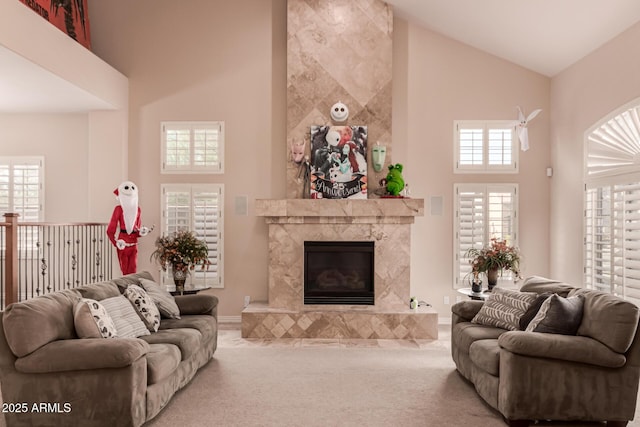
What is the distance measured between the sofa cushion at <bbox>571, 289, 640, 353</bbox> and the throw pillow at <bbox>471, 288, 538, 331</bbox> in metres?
0.65

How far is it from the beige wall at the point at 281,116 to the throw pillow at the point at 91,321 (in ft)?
12.1

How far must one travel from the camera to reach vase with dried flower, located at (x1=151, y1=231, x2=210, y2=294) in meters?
6.64

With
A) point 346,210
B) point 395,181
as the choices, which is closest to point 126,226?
point 346,210

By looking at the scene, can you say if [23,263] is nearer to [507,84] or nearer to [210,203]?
[210,203]

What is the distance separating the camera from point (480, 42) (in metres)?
7.23

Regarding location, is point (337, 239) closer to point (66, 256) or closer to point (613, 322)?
point (613, 322)

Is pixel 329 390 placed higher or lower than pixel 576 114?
lower

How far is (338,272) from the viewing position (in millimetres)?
6938

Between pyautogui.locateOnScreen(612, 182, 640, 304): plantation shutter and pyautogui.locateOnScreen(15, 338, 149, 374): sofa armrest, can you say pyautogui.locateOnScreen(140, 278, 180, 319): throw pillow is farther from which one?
pyautogui.locateOnScreen(612, 182, 640, 304): plantation shutter

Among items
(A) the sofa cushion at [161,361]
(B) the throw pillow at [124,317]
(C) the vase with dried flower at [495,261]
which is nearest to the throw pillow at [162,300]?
(B) the throw pillow at [124,317]

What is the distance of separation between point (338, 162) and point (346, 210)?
2.27 ft

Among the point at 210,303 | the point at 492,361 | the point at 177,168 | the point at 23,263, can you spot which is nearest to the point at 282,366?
the point at 210,303

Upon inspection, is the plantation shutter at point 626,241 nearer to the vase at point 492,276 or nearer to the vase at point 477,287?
the vase at point 492,276

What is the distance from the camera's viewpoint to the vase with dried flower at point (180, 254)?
21.8 feet
